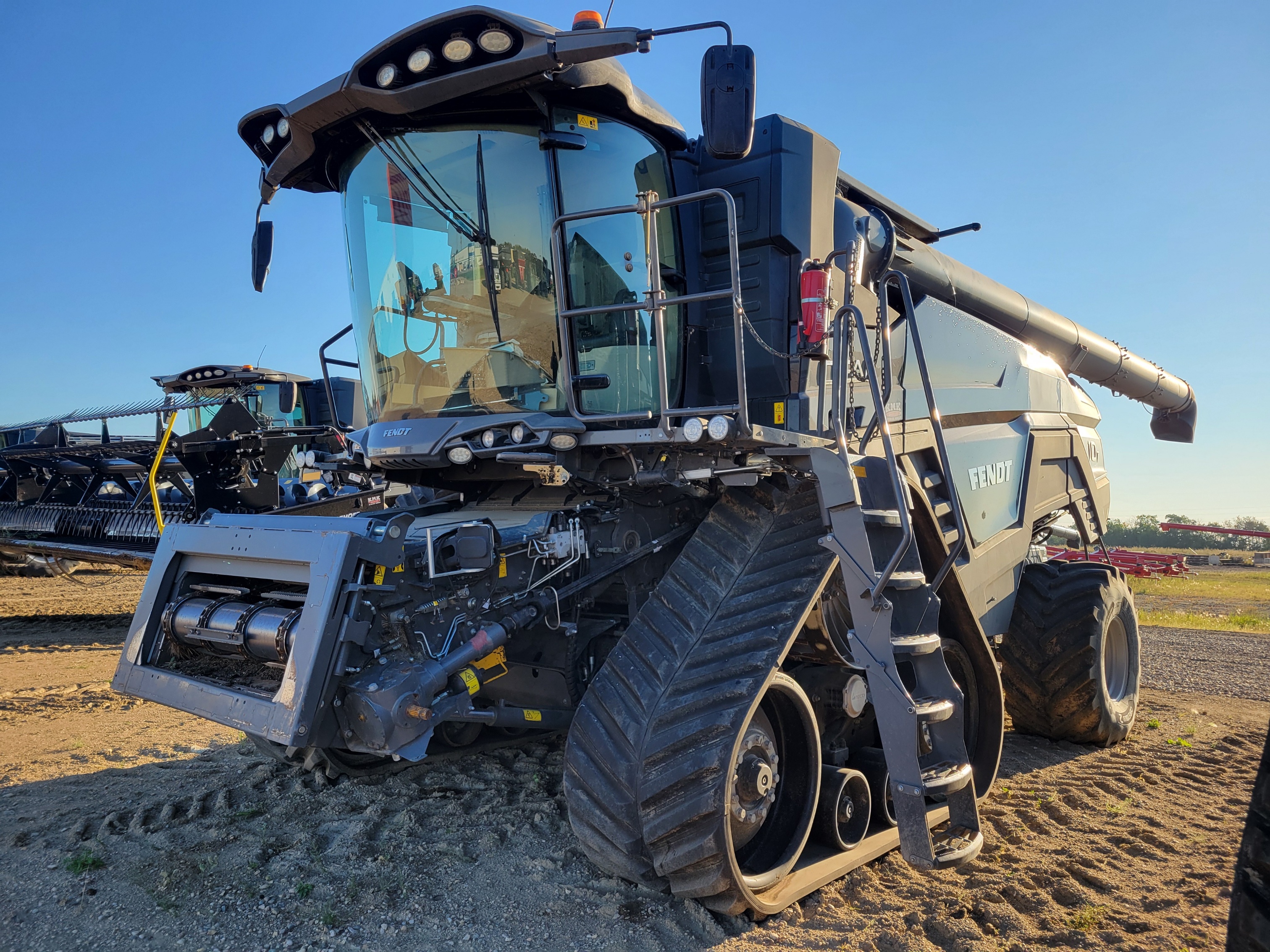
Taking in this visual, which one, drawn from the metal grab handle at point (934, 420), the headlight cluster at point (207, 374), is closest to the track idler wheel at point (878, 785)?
the metal grab handle at point (934, 420)

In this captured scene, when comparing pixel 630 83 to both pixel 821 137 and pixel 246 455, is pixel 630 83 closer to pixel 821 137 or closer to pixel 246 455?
pixel 821 137

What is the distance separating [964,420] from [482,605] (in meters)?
3.65

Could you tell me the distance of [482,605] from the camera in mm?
3559

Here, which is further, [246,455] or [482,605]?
[246,455]

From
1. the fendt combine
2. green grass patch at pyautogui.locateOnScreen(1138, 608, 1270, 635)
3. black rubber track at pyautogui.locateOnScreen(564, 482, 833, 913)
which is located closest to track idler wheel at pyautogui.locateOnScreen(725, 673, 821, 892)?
the fendt combine

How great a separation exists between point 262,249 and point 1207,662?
10370mm

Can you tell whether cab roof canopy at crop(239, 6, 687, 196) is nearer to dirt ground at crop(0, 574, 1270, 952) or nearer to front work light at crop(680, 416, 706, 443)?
front work light at crop(680, 416, 706, 443)

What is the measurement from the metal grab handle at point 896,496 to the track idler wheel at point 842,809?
2.83 feet

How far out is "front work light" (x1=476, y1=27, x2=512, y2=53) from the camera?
11.6ft

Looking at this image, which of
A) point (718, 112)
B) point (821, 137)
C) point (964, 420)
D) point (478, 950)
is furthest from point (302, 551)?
point (964, 420)

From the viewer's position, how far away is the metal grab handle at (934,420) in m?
3.63

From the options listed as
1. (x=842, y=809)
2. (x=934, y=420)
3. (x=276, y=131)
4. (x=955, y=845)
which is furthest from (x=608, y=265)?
(x=955, y=845)

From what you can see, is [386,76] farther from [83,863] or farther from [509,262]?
[83,863]

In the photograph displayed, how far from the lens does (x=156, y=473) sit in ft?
28.8
